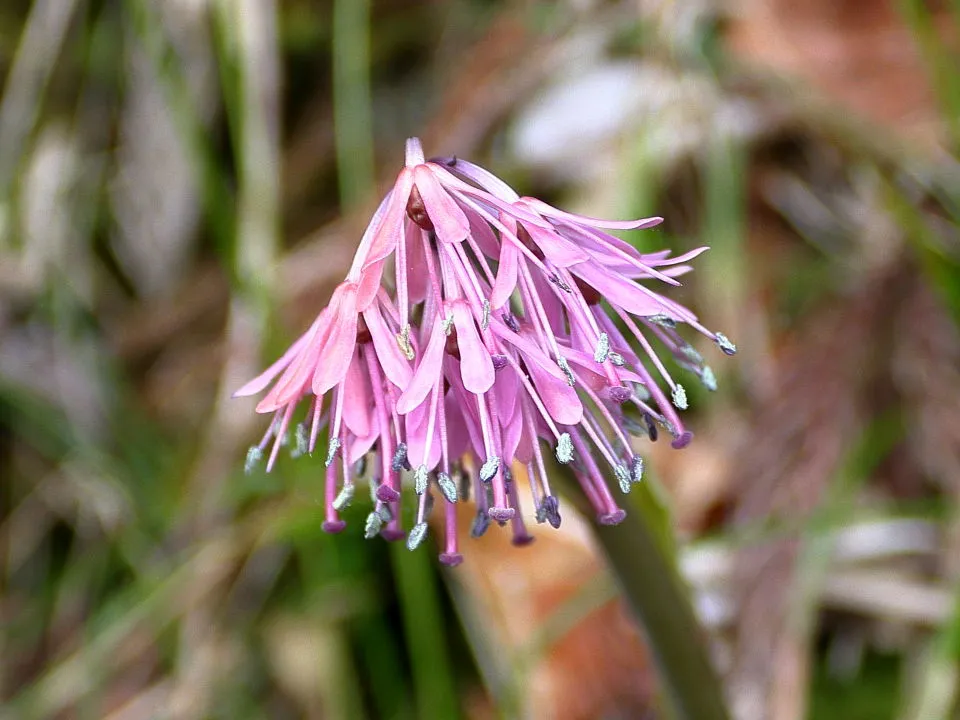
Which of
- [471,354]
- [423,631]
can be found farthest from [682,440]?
[423,631]

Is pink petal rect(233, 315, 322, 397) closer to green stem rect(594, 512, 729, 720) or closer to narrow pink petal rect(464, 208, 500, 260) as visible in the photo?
narrow pink petal rect(464, 208, 500, 260)

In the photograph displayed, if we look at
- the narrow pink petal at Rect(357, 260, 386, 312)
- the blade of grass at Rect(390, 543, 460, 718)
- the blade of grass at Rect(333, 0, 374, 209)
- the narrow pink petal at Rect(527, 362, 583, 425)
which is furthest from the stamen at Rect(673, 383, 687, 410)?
the blade of grass at Rect(333, 0, 374, 209)

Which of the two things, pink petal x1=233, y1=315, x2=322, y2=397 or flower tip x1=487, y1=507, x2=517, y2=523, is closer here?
flower tip x1=487, y1=507, x2=517, y2=523

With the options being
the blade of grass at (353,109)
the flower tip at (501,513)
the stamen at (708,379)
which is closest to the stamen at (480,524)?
the flower tip at (501,513)

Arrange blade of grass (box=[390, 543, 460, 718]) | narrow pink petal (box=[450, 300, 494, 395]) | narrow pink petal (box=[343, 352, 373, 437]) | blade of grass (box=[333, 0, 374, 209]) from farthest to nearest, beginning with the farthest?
blade of grass (box=[333, 0, 374, 209]), blade of grass (box=[390, 543, 460, 718]), narrow pink petal (box=[343, 352, 373, 437]), narrow pink petal (box=[450, 300, 494, 395])

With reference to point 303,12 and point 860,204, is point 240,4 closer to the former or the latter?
point 303,12

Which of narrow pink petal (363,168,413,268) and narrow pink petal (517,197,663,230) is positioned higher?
narrow pink petal (363,168,413,268)
